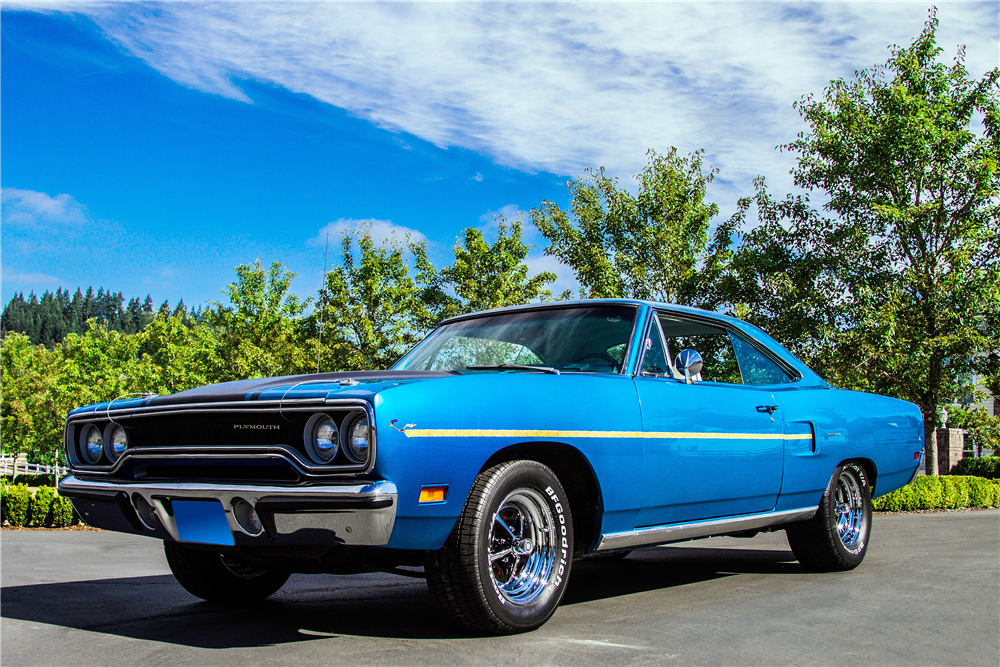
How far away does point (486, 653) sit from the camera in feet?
10.7

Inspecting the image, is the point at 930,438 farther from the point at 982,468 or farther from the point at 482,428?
the point at 482,428

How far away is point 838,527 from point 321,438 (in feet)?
14.0

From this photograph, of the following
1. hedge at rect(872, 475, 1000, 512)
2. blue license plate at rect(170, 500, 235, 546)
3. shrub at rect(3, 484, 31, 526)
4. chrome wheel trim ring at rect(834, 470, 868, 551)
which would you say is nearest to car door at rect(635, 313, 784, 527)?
chrome wheel trim ring at rect(834, 470, 868, 551)

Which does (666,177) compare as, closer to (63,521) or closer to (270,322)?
(63,521)

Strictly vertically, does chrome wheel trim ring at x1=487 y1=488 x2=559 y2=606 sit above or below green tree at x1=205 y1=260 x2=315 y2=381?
below

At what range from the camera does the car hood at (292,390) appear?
129 inches

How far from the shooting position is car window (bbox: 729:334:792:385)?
18.3ft

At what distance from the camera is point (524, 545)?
372cm

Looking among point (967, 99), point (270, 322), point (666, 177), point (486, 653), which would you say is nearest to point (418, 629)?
point (486, 653)

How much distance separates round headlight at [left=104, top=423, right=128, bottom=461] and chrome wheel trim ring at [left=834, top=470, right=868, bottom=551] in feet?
15.5

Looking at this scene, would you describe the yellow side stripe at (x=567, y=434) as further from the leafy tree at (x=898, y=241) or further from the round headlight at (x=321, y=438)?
the leafy tree at (x=898, y=241)

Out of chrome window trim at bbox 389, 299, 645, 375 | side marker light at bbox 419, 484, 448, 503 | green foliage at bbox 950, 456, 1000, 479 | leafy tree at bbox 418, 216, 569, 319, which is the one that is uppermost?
leafy tree at bbox 418, 216, 569, 319

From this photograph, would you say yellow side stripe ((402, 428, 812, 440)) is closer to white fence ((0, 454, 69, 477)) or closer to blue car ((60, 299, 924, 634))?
blue car ((60, 299, 924, 634))

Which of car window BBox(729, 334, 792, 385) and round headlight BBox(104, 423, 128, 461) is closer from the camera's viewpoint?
round headlight BBox(104, 423, 128, 461)
